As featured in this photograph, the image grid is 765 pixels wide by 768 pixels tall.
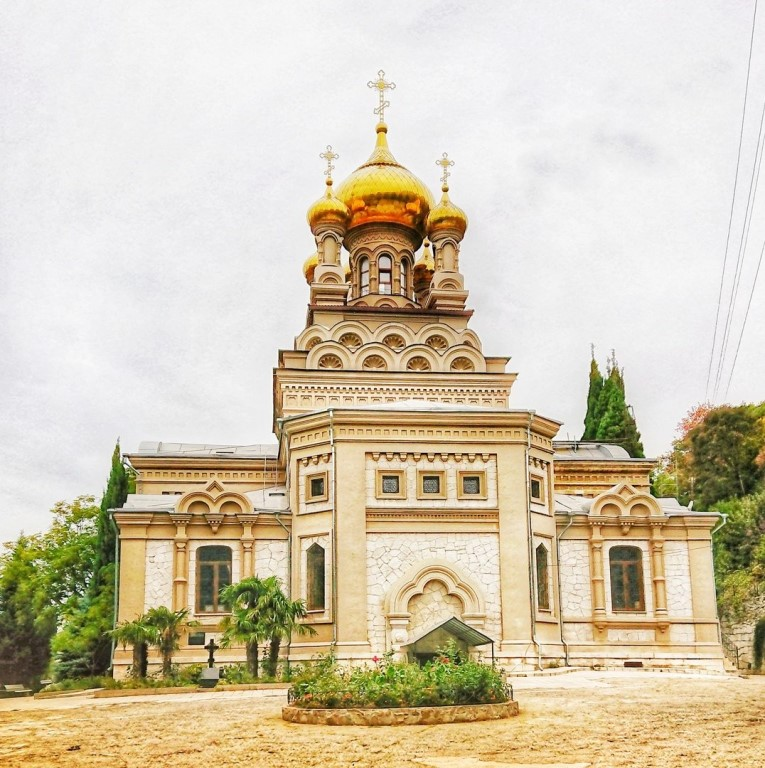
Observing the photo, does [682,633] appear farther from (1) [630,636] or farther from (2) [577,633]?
(2) [577,633]

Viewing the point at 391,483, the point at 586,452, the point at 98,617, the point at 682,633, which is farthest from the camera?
the point at 586,452

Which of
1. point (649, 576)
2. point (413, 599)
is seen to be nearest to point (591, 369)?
point (649, 576)

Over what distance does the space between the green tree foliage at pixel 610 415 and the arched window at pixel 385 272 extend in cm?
1259

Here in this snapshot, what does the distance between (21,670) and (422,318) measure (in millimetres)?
15775

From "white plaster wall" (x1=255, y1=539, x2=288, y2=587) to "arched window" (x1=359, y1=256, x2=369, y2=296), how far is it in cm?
1198

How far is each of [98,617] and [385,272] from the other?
14.2m

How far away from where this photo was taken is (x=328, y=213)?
31.9m

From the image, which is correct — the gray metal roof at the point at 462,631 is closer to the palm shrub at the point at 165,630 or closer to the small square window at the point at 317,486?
the small square window at the point at 317,486

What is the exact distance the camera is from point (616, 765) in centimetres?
846

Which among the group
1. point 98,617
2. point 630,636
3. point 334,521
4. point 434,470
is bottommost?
point 630,636

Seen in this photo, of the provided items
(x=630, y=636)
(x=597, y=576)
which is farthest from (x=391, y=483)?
(x=630, y=636)

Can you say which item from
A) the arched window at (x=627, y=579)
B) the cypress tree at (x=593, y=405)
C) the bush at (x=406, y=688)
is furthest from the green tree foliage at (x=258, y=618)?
the cypress tree at (x=593, y=405)

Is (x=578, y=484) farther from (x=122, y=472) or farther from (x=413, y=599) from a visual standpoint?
(x=122, y=472)

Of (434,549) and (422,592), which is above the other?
(434,549)
